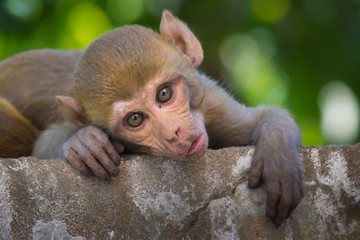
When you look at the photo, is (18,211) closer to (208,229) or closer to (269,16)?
(208,229)

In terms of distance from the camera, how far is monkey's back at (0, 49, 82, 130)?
5.92 meters

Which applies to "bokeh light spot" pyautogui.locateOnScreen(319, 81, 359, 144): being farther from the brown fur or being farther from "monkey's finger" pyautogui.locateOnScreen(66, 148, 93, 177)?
"monkey's finger" pyautogui.locateOnScreen(66, 148, 93, 177)

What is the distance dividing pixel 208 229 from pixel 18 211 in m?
1.17

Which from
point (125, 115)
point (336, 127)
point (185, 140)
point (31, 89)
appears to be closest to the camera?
point (185, 140)

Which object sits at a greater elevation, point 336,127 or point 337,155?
point 337,155

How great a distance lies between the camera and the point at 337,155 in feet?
11.9

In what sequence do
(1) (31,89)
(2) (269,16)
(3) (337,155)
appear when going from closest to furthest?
(3) (337,155) < (1) (31,89) < (2) (269,16)

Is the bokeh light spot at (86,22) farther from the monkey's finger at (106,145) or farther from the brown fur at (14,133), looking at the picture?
the monkey's finger at (106,145)

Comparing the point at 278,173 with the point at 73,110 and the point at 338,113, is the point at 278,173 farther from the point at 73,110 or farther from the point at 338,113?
the point at 338,113

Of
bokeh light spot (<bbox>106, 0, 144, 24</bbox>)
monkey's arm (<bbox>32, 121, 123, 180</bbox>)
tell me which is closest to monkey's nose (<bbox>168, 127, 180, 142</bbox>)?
monkey's arm (<bbox>32, 121, 123, 180</bbox>)

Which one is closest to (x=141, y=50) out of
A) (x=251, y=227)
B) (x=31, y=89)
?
(x=251, y=227)

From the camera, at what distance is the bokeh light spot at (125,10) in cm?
876

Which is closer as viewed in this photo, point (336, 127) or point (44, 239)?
point (44, 239)

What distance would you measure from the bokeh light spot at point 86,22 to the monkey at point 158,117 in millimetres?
3521
